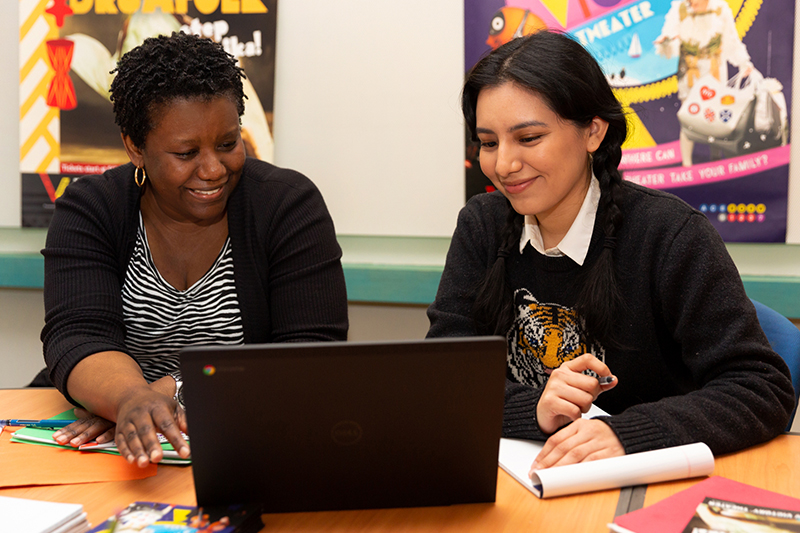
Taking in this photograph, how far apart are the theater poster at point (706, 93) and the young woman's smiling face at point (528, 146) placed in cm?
88

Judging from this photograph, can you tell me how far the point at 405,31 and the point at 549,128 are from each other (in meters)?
1.24

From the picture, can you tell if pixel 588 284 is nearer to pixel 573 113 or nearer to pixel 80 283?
pixel 573 113

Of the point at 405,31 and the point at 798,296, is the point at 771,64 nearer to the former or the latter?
the point at 798,296

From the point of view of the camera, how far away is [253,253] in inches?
61.3

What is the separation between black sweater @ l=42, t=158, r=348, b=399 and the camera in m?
1.46

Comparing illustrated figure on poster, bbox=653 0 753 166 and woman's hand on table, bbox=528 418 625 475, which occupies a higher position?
illustrated figure on poster, bbox=653 0 753 166

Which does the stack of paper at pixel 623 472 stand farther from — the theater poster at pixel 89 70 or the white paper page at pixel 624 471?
the theater poster at pixel 89 70

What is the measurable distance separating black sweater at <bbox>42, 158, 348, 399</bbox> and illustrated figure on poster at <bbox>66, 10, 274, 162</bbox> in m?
0.90

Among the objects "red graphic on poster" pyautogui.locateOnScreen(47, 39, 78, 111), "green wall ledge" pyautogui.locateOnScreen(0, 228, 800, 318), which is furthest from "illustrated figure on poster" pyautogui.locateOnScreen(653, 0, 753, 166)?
"red graphic on poster" pyautogui.locateOnScreen(47, 39, 78, 111)

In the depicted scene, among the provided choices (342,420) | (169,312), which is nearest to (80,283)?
(169,312)

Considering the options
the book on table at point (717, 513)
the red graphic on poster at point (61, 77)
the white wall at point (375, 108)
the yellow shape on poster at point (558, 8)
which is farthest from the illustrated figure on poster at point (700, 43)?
the red graphic on poster at point (61, 77)

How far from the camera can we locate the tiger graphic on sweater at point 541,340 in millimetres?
1373

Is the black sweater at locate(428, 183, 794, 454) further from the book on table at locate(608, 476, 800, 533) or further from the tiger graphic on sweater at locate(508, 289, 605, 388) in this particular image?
the book on table at locate(608, 476, 800, 533)

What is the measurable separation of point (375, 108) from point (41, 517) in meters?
1.86
